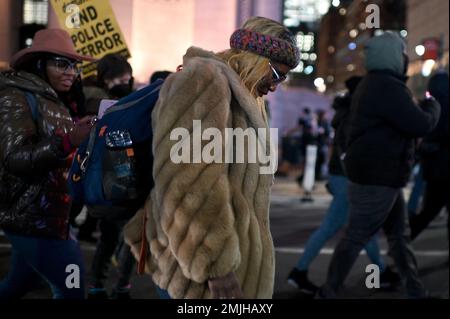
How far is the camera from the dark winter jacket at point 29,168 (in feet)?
9.78

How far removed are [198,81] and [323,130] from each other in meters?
14.6

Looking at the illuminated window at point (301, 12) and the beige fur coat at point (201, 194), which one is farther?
the illuminated window at point (301, 12)

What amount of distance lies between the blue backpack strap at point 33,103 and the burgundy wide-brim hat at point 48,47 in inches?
13.1

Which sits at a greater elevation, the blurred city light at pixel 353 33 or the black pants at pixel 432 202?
the black pants at pixel 432 202

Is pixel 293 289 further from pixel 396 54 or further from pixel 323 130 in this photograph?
pixel 323 130

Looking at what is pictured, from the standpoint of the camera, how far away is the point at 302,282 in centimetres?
562

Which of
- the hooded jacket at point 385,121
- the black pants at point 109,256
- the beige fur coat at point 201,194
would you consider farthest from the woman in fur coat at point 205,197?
the black pants at point 109,256

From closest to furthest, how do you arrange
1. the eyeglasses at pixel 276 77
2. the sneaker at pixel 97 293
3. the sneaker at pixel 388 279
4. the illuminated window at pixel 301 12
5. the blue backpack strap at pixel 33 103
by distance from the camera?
the eyeglasses at pixel 276 77 → the blue backpack strap at pixel 33 103 → the sneaker at pixel 97 293 → the sneaker at pixel 388 279 → the illuminated window at pixel 301 12

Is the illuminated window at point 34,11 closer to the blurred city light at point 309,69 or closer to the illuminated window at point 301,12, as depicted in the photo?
the illuminated window at point 301,12

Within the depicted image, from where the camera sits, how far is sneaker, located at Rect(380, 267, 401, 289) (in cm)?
595

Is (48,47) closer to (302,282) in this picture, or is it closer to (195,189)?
(195,189)

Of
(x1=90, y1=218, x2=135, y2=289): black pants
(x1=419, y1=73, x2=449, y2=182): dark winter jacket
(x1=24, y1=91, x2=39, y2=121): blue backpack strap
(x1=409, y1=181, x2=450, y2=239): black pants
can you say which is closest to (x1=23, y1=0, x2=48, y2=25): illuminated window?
(x1=419, y1=73, x2=449, y2=182): dark winter jacket
